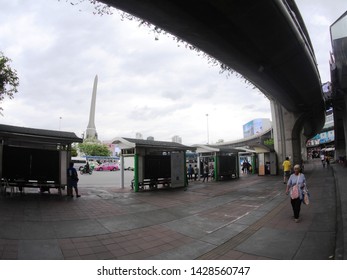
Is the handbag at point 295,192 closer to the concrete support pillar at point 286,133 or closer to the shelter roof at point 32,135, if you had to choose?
the shelter roof at point 32,135

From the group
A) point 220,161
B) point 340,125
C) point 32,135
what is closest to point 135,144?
point 32,135

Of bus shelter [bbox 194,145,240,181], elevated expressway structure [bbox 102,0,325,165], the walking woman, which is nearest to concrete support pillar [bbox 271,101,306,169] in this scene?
bus shelter [bbox 194,145,240,181]

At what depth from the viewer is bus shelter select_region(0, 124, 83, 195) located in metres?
10.1

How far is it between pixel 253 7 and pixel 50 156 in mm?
9742

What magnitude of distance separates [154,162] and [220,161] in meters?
7.68

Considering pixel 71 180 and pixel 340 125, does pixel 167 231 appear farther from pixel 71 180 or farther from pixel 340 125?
pixel 340 125

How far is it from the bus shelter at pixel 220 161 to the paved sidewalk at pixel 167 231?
33.3ft

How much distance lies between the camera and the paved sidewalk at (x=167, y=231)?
4.59m

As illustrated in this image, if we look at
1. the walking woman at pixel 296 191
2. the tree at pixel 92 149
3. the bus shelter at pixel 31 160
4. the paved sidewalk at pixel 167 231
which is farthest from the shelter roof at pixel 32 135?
the tree at pixel 92 149

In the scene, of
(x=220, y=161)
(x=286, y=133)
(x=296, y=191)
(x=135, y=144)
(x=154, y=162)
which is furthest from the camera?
(x=286, y=133)

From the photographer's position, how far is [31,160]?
10.5 meters

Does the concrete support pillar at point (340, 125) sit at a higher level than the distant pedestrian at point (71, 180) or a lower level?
higher
